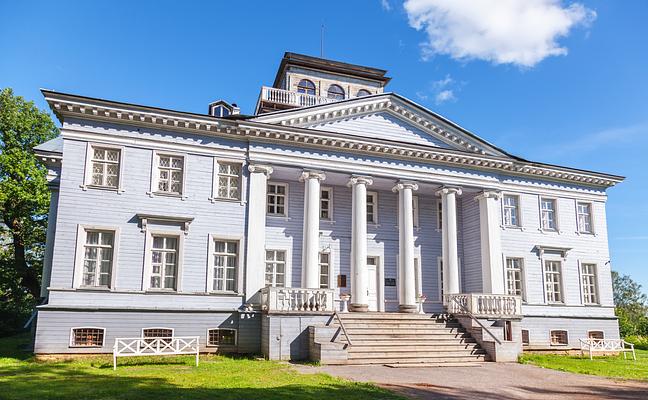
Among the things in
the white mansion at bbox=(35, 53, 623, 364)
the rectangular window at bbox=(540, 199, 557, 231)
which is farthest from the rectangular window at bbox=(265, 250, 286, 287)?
the rectangular window at bbox=(540, 199, 557, 231)

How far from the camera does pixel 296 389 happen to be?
438 inches

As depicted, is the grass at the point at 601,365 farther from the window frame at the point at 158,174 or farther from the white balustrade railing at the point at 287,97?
the white balustrade railing at the point at 287,97

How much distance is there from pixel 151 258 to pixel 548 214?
1890cm

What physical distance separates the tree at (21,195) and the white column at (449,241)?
23.0 m

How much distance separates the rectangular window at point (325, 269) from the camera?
22.2 meters

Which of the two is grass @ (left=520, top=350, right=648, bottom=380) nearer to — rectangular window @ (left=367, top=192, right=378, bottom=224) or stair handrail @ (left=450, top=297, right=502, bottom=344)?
stair handrail @ (left=450, top=297, right=502, bottom=344)

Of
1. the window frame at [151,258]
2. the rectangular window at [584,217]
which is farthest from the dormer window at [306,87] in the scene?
the rectangular window at [584,217]

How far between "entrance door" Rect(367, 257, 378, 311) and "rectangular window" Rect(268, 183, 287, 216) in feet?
15.4

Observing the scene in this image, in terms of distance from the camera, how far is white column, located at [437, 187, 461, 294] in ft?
72.1

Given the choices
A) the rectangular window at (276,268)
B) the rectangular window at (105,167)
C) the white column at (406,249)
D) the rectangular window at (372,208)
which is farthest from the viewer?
the rectangular window at (372,208)

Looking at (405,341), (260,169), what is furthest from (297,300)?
(260,169)

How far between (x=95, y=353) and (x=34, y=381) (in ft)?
16.6

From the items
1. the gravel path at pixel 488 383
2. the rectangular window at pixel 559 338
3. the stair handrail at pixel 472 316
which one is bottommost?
the gravel path at pixel 488 383

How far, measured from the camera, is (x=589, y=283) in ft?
83.7
